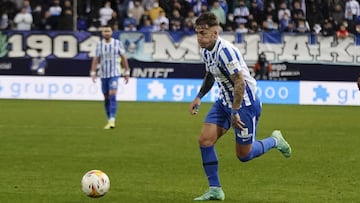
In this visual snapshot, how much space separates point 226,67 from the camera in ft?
32.7

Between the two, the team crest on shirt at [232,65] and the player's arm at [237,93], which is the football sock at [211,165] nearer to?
the player's arm at [237,93]

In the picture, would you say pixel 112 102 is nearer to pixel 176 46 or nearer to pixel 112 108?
pixel 112 108

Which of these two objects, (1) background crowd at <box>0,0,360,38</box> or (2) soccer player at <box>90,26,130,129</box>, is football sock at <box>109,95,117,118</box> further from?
(1) background crowd at <box>0,0,360,38</box>

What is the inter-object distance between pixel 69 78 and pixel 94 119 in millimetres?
8556

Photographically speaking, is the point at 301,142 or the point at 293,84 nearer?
the point at 301,142

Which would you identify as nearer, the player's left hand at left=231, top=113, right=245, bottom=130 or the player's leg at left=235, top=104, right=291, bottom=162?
the player's left hand at left=231, top=113, right=245, bottom=130

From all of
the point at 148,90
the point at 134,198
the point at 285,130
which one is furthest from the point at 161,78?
the point at 134,198

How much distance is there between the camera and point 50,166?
533 inches

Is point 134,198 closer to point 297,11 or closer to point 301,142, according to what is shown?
point 301,142

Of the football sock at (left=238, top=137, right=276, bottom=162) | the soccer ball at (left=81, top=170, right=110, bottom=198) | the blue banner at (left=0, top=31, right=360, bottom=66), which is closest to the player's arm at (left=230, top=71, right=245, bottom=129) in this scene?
the football sock at (left=238, top=137, right=276, bottom=162)

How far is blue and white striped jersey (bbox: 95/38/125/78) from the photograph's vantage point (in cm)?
2120

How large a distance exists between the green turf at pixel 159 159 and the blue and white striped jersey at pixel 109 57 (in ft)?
4.29

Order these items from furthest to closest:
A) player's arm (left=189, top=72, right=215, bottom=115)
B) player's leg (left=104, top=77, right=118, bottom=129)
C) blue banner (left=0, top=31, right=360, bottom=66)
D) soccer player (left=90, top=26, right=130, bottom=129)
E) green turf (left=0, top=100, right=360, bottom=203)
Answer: blue banner (left=0, top=31, right=360, bottom=66), soccer player (left=90, top=26, right=130, bottom=129), player's leg (left=104, top=77, right=118, bottom=129), green turf (left=0, top=100, right=360, bottom=203), player's arm (left=189, top=72, right=215, bottom=115)

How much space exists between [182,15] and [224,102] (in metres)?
25.1
